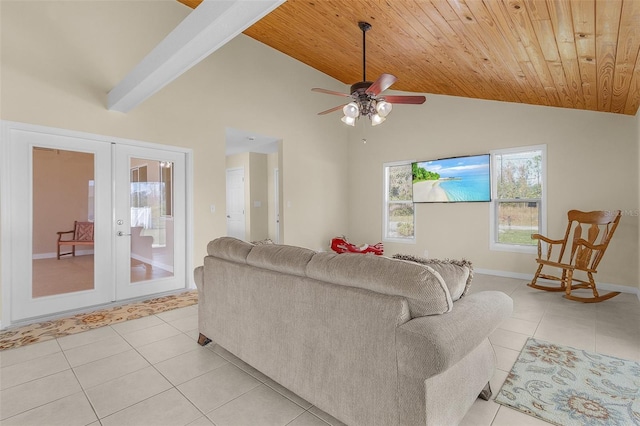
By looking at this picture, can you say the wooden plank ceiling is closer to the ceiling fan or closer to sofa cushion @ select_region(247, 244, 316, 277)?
the ceiling fan

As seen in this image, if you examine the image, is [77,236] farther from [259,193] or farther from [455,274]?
[259,193]

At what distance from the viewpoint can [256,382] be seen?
2090 millimetres

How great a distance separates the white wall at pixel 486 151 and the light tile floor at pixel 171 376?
161 cm

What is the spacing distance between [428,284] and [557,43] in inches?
97.9

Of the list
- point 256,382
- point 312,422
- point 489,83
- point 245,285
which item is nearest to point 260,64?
point 489,83

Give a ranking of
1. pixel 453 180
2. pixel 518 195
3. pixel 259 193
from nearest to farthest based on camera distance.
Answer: pixel 518 195 → pixel 453 180 → pixel 259 193

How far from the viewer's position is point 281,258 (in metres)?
1.91

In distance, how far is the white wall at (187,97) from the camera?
3244mm

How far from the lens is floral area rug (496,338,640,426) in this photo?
173cm

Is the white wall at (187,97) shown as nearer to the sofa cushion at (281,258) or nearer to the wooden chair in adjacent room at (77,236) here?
the wooden chair in adjacent room at (77,236)

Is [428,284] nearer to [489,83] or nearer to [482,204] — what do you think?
[489,83]

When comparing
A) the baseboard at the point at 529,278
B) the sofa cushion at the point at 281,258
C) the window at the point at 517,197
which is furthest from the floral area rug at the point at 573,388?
the window at the point at 517,197

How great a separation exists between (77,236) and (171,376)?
8.21 ft

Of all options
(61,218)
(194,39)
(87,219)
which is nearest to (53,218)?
(61,218)
